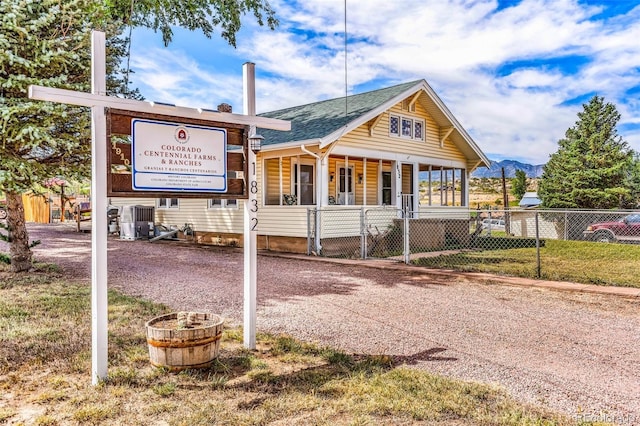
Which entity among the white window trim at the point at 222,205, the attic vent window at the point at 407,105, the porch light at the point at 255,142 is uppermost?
the attic vent window at the point at 407,105

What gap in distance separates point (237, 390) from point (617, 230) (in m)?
15.3

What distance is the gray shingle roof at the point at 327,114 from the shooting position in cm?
1291

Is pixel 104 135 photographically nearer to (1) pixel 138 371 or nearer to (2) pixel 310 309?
(1) pixel 138 371

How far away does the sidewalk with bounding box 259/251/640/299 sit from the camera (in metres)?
7.38

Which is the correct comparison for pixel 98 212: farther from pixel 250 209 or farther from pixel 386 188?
pixel 386 188

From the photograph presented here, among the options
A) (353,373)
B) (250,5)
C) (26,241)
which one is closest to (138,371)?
(353,373)

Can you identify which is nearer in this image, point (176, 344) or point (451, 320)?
point (176, 344)

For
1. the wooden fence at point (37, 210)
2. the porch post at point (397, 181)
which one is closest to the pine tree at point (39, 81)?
the porch post at point (397, 181)

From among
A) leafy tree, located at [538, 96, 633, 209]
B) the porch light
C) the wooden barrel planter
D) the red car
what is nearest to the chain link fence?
the red car

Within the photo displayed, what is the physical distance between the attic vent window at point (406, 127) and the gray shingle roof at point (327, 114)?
89 cm

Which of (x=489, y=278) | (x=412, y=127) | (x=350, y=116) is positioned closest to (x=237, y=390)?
(x=489, y=278)

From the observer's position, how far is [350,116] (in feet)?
43.5

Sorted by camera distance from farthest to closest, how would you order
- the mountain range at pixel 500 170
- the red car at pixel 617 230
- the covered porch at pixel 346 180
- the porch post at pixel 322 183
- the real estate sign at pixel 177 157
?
1. the mountain range at pixel 500 170
2. the red car at pixel 617 230
3. the covered porch at pixel 346 180
4. the porch post at pixel 322 183
5. the real estate sign at pixel 177 157

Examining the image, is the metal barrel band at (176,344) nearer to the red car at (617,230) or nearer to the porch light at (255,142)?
the porch light at (255,142)
